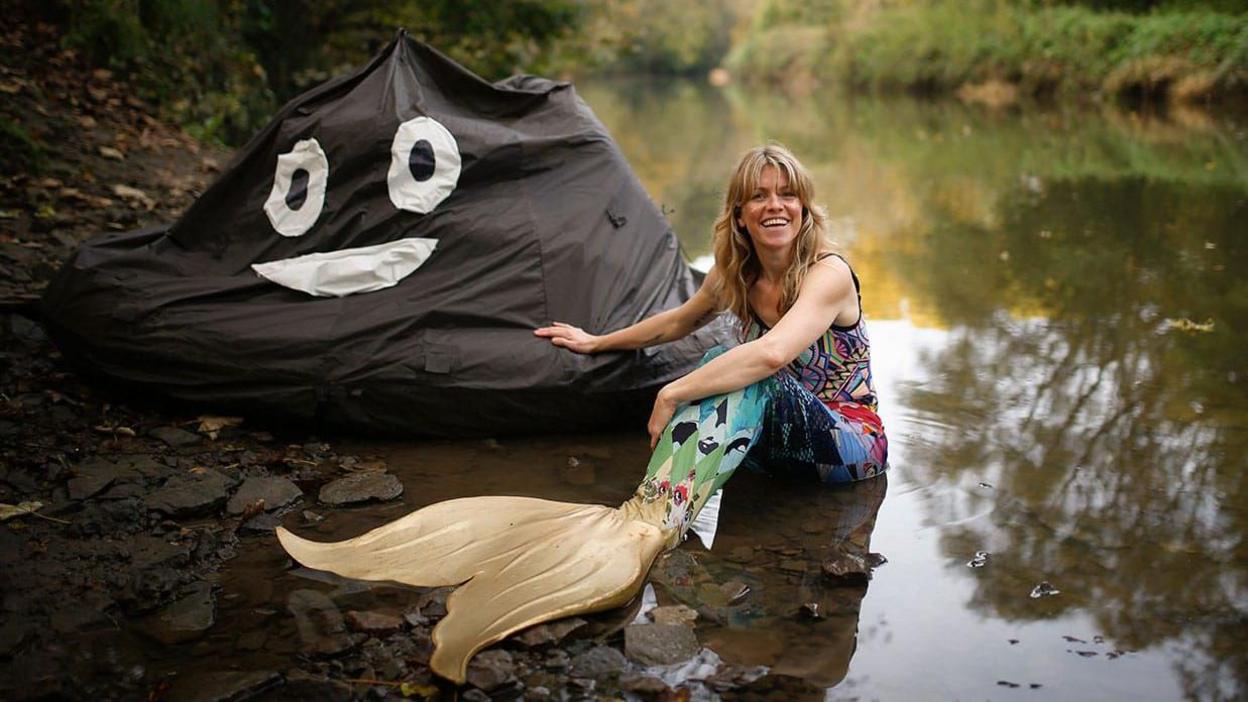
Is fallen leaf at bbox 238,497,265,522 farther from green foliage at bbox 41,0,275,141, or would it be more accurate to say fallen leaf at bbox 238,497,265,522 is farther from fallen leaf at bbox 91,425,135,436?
green foliage at bbox 41,0,275,141

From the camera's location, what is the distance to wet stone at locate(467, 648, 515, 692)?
7.60 feet

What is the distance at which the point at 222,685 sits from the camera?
227 centimetres

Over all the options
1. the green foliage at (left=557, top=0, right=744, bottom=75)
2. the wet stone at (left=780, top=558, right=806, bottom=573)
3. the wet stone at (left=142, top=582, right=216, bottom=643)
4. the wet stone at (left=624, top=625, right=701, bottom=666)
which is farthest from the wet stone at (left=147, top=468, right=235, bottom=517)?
the green foliage at (left=557, top=0, right=744, bottom=75)

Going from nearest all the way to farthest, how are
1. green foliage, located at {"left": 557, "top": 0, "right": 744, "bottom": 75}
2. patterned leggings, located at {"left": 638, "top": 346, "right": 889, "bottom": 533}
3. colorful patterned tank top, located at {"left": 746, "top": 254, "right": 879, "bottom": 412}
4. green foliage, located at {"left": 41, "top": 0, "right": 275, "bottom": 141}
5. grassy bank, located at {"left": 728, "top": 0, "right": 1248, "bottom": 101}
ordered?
patterned leggings, located at {"left": 638, "top": 346, "right": 889, "bottom": 533} < colorful patterned tank top, located at {"left": 746, "top": 254, "right": 879, "bottom": 412} < green foliage, located at {"left": 41, "top": 0, "right": 275, "bottom": 141} < grassy bank, located at {"left": 728, "top": 0, "right": 1248, "bottom": 101} < green foliage, located at {"left": 557, "top": 0, "right": 744, "bottom": 75}

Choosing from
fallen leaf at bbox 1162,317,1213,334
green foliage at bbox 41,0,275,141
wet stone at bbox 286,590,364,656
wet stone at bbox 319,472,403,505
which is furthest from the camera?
green foliage at bbox 41,0,275,141

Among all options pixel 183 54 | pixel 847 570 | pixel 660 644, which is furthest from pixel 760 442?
pixel 183 54

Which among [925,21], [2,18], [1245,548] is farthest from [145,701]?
[925,21]

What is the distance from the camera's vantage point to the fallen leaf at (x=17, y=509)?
299 cm

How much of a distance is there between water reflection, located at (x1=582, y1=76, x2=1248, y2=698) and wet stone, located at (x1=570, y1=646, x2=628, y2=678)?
749 millimetres

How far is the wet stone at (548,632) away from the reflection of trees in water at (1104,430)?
1.05m

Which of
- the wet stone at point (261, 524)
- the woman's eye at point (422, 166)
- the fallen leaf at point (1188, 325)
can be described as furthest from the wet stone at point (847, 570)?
the fallen leaf at point (1188, 325)

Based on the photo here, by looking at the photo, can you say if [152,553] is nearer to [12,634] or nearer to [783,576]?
[12,634]

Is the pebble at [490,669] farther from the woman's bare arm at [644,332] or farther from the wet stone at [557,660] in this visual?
the woman's bare arm at [644,332]

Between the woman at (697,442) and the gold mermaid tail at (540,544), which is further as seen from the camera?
the woman at (697,442)
